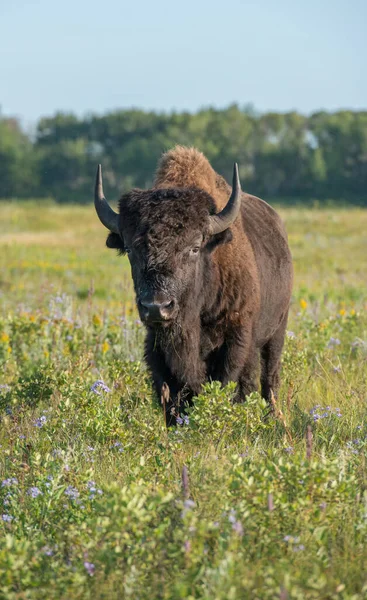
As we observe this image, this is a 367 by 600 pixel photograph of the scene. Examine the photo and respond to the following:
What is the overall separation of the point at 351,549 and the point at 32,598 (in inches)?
56.5

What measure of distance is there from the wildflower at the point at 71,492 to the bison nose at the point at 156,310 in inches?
60.5

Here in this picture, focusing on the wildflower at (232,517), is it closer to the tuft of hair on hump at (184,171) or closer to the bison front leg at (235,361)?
the bison front leg at (235,361)

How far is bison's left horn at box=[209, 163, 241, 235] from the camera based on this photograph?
6.25 metres

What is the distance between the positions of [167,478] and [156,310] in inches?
53.0

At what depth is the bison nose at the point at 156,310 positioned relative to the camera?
Result: 545cm

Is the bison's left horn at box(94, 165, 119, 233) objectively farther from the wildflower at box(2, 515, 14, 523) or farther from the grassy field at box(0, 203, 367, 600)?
the wildflower at box(2, 515, 14, 523)

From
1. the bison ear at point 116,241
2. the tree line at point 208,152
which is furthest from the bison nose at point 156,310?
the tree line at point 208,152

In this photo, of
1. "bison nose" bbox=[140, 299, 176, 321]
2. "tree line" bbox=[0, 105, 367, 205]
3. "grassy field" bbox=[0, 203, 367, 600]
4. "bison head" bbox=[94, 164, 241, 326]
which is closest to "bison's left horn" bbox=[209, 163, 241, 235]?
"bison head" bbox=[94, 164, 241, 326]

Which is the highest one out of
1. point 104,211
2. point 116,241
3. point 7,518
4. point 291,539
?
point 104,211

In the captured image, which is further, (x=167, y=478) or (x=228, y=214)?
(x=228, y=214)

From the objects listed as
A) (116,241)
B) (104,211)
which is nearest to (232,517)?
(116,241)

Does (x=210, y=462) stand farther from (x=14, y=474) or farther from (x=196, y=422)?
(x=14, y=474)

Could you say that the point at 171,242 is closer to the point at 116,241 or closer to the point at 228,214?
the point at 228,214

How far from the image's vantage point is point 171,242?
5797mm
